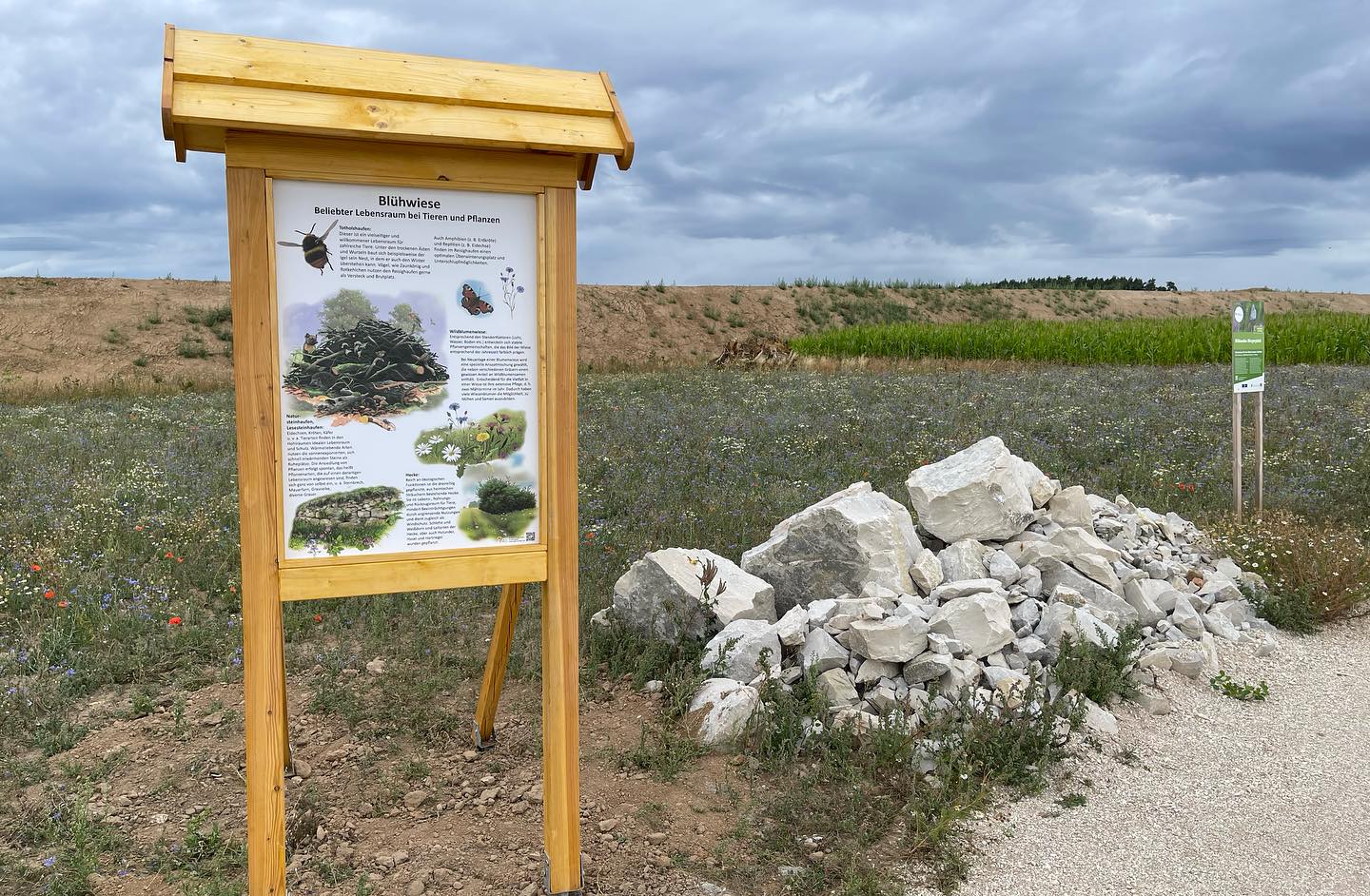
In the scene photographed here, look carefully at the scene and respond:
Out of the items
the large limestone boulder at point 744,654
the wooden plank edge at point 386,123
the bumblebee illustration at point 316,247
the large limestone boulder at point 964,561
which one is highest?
the wooden plank edge at point 386,123

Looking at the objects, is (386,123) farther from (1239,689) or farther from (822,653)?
(1239,689)

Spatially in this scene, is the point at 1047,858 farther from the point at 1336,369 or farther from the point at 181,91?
the point at 1336,369

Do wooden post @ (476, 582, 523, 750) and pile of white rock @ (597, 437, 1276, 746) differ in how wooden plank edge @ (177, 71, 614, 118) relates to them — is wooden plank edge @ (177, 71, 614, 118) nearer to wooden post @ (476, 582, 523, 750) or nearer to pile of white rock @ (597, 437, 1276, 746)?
wooden post @ (476, 582, 523, 750)

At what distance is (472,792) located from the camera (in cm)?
457

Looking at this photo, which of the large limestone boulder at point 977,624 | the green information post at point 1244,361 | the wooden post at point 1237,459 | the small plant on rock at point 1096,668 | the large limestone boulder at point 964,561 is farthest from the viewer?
the green information post at point 1244,361

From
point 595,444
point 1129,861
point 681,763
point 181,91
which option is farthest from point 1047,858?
point 595,444

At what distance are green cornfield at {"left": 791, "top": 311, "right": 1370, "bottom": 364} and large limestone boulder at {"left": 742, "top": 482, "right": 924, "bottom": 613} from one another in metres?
20.0

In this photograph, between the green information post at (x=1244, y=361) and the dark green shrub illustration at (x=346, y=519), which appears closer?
the dark green shrub illustration at (x=346, y=519)

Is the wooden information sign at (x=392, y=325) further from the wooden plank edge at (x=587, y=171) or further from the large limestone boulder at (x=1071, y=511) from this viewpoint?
the large limestone boulder at (x=1071, y=511)

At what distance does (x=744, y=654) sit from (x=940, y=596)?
137 cm

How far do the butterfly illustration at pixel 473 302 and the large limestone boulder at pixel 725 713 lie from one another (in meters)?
2.60

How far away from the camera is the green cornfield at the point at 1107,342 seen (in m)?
22.8

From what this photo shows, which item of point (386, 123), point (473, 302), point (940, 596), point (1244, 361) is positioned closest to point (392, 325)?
point (473, 302)

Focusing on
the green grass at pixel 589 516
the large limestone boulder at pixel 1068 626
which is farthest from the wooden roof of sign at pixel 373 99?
the large limestone boulder at pixel 1068 626
